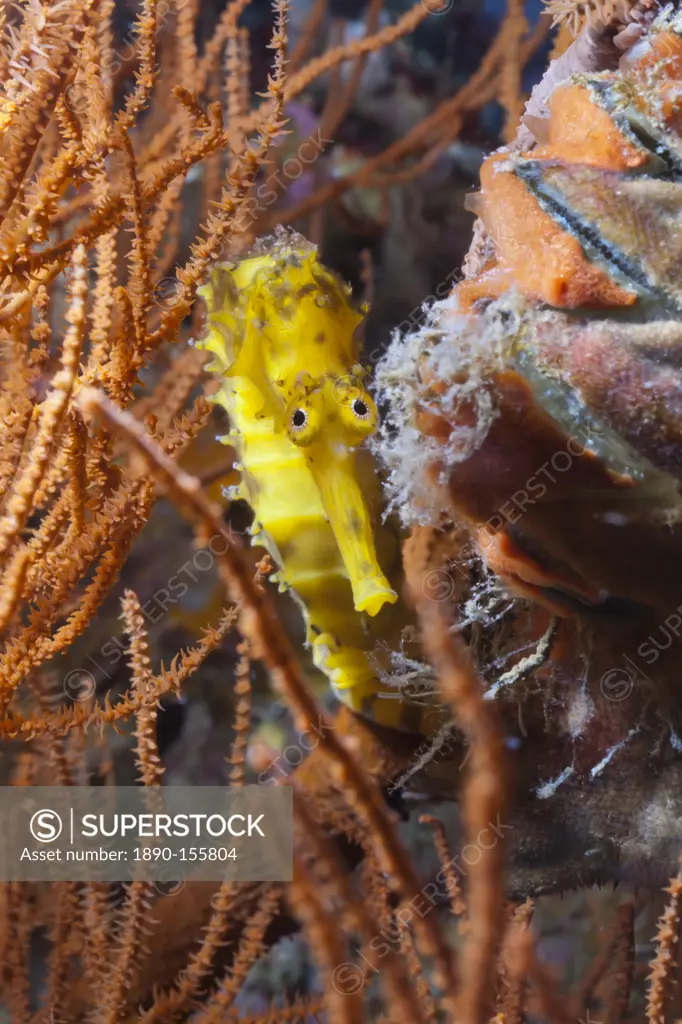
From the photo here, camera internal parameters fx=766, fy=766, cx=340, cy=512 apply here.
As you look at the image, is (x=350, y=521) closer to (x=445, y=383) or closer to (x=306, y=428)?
(x=306, y=428)

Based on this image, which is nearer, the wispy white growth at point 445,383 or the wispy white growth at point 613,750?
the wispy white growth at point 445,383

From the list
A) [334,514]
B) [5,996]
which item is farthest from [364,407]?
[5,996]

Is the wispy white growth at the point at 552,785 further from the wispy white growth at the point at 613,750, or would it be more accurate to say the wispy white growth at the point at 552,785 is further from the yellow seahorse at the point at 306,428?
the yellow seahorse at the point at 306,428
